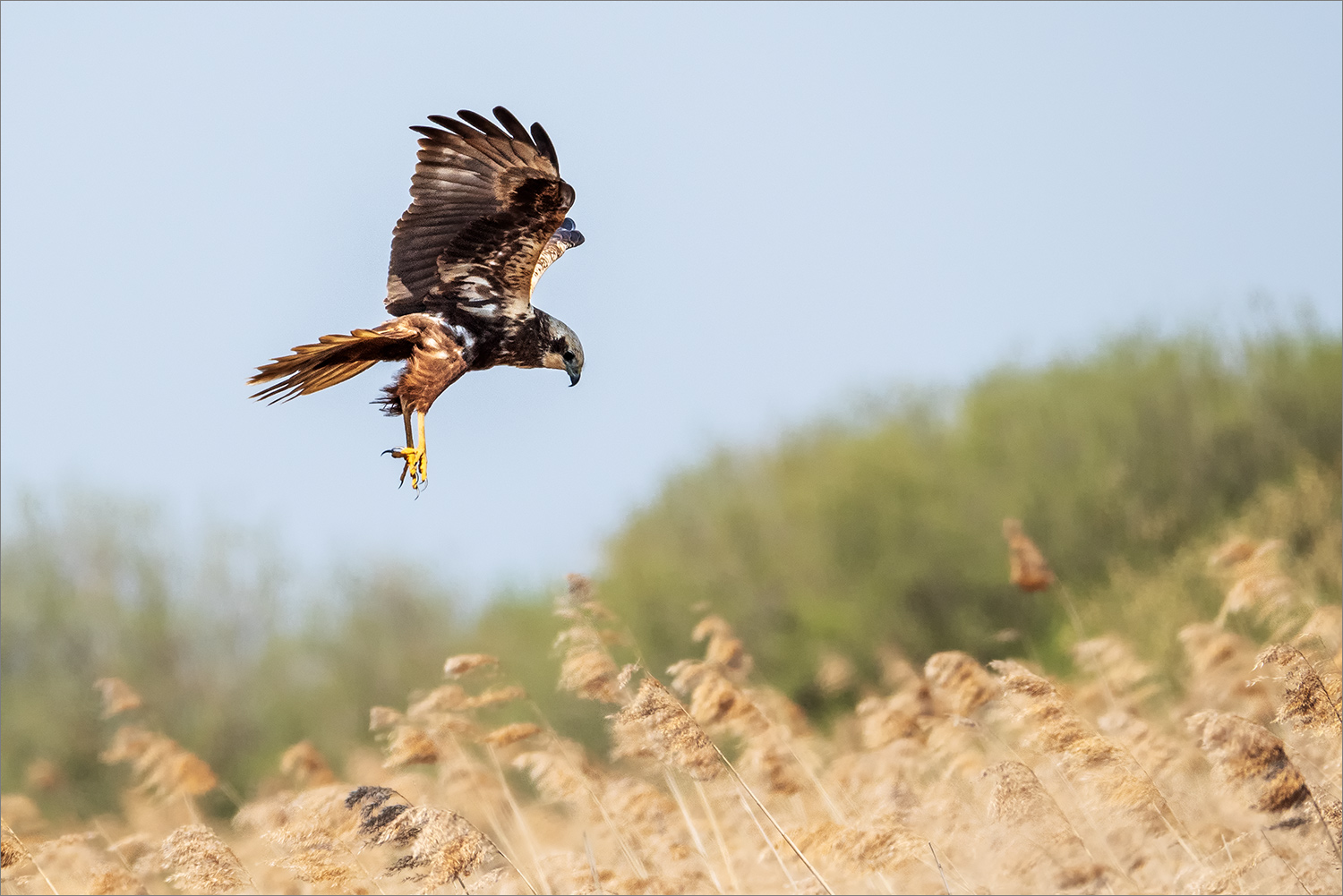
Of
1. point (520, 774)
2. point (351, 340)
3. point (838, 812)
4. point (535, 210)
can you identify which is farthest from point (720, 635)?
point (520, 774)

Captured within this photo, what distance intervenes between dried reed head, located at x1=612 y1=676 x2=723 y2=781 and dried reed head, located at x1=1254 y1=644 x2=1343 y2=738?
1.86 m

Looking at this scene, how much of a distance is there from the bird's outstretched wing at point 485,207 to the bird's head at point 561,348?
162 millimetres

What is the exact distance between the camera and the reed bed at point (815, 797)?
16.4ft

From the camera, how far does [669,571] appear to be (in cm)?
2262

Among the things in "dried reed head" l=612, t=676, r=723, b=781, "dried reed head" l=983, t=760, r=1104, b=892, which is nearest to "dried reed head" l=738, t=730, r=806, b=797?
"dried reed head" l=983, t=760, r=1104, b=892

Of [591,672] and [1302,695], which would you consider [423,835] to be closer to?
[591,672]

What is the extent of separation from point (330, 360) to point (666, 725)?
164cm

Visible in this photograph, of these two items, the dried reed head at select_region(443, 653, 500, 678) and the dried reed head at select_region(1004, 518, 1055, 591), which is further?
the dried reed head at select_region(1004, 518, 1055, 591)

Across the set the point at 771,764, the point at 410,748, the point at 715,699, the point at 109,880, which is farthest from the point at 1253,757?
the point at 109,880

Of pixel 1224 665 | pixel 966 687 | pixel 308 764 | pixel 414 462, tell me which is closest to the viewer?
pixel 414 462

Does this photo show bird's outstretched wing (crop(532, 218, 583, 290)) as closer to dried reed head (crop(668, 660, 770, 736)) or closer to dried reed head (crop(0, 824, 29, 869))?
dried reed head (crop(668, 660, 770, 736))

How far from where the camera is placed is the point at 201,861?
16.8ft

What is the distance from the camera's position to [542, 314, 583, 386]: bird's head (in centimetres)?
553

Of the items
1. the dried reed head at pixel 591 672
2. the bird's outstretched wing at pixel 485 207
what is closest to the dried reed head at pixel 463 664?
the dried reed head at pixel 591 672
